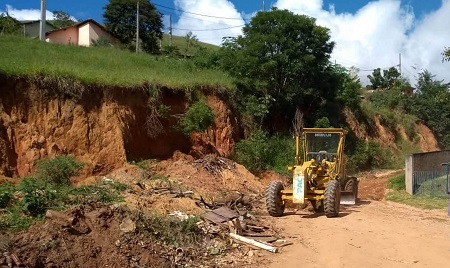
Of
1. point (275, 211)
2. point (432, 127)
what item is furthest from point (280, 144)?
point (432, 127)

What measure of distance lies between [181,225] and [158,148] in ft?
34.5

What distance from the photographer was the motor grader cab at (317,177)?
515 inches

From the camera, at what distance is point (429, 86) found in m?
44.7

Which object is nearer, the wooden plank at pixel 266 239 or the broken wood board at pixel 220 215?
the wooden plank at pixel 266 239

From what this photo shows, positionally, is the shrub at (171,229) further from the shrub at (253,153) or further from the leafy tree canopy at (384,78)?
the leafy tree canopy at (384,78)

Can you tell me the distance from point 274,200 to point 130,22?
3344 centimetres

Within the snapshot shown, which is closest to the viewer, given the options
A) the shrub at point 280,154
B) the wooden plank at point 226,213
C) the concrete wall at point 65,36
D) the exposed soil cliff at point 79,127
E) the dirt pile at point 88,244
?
the dirt pile at point 88,244

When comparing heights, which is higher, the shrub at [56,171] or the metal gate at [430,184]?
the shrub at [56,171]

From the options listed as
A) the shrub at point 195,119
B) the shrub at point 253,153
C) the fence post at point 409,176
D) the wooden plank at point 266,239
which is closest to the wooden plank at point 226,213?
the wooden plank at point 266,239

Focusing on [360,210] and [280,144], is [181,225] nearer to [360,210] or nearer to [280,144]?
[360,210]

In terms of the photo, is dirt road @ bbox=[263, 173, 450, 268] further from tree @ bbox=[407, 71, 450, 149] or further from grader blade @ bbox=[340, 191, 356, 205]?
tree @ bbox=[407, 71, 450, 149]

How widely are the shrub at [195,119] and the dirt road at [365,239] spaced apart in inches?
286

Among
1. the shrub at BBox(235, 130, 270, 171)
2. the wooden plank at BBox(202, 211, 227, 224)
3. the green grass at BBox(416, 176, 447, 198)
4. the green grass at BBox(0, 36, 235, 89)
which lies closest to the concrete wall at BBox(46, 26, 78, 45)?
the green grass at BBox(0, 36, 235, 89)

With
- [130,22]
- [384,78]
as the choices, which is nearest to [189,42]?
[130,22]
